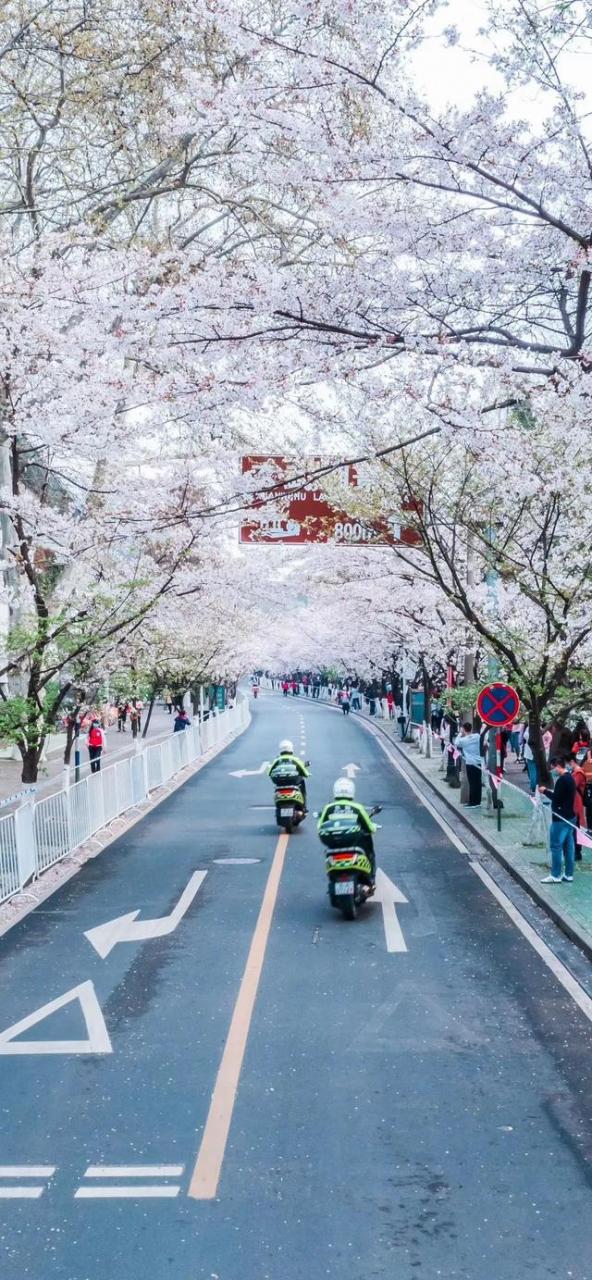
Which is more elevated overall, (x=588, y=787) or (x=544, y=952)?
(x=588, y=787)

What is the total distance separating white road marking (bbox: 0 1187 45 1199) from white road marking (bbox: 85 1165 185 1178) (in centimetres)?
30

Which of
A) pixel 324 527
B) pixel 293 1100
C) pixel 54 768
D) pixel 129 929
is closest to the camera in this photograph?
pixel 293 1100

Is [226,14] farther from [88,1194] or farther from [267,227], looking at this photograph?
[88,1194]

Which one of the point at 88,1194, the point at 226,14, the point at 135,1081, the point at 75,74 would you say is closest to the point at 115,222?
the point at 75,74

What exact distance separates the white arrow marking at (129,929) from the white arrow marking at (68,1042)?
1.46 meters

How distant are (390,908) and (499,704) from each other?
17.7 ft

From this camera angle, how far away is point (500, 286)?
326 inches

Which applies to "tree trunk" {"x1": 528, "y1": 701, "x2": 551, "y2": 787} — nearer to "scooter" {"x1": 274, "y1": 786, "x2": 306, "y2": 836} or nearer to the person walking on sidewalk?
the person walking on sidewalk

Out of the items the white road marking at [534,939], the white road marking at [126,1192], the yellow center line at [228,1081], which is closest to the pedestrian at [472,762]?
the white road marking at [534,939]

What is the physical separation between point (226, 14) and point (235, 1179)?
758 centimetres

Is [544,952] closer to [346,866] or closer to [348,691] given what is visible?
[346,866]

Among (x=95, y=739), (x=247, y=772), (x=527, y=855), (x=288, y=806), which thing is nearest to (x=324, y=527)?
(x=288, y=806)

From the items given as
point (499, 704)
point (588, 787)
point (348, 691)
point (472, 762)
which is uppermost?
point (499, 704)

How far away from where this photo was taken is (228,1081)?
24.7 feet
